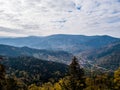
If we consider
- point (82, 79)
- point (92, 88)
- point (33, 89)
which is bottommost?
point (33, 89)

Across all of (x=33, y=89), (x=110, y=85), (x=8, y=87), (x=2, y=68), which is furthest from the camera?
(x=33, y=89)

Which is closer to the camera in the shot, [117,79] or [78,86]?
[117,79]

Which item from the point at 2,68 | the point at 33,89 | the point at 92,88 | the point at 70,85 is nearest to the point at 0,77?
the point at 2,68

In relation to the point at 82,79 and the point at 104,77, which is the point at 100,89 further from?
the point at 82,79

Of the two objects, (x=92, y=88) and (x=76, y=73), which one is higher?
(x=76, y=73)

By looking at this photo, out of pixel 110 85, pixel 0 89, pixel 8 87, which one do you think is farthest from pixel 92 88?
pixel 0 89

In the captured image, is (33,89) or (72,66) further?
(33,89)

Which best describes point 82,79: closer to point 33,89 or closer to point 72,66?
point 72,66

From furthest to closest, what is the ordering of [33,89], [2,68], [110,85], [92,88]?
[33,89], [110,85], [92,88], [2,68]

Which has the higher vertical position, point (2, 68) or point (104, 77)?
point (2, 68)
